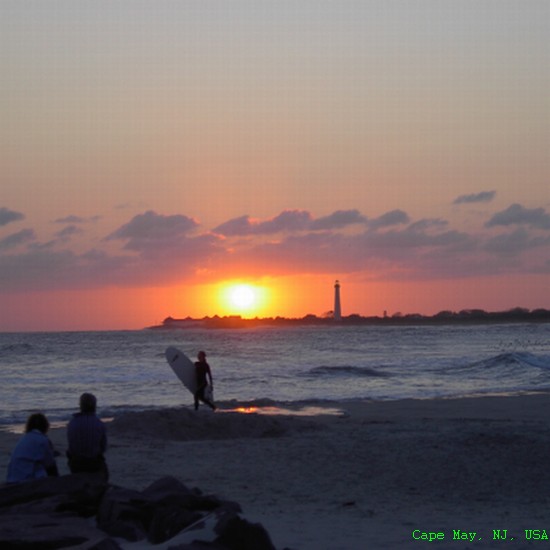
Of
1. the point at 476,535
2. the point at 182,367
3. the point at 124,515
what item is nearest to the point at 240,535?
the point at 124,515

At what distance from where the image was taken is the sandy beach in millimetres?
8945

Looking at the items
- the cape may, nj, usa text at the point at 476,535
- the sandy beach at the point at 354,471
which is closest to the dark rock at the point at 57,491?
the sandy beach at the point at 354,471

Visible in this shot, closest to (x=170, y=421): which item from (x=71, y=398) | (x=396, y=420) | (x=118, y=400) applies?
(x=396, y=420)

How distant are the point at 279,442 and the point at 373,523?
6.33 m

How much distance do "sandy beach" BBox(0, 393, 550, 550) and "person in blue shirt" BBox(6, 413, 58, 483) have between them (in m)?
2.04

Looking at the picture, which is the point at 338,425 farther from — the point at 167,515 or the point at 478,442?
the point at 167,515

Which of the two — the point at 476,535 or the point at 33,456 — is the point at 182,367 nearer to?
the point at 33,456

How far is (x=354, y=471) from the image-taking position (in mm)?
12641

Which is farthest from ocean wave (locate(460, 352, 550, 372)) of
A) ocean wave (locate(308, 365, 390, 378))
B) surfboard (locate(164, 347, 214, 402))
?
surfboard (locate(164, 347, 214, 402))

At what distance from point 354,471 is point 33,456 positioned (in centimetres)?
489

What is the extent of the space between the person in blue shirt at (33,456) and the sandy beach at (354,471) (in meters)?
2.04

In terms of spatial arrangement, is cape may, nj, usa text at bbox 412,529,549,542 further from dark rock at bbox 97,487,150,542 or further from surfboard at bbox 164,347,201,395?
surfboard at bbox 164,347,201,395

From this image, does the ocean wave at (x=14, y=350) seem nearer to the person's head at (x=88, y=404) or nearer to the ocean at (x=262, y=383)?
the ocean at (x=262, y=383)

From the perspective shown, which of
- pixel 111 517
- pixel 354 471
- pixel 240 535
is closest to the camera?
pixel 240 535
